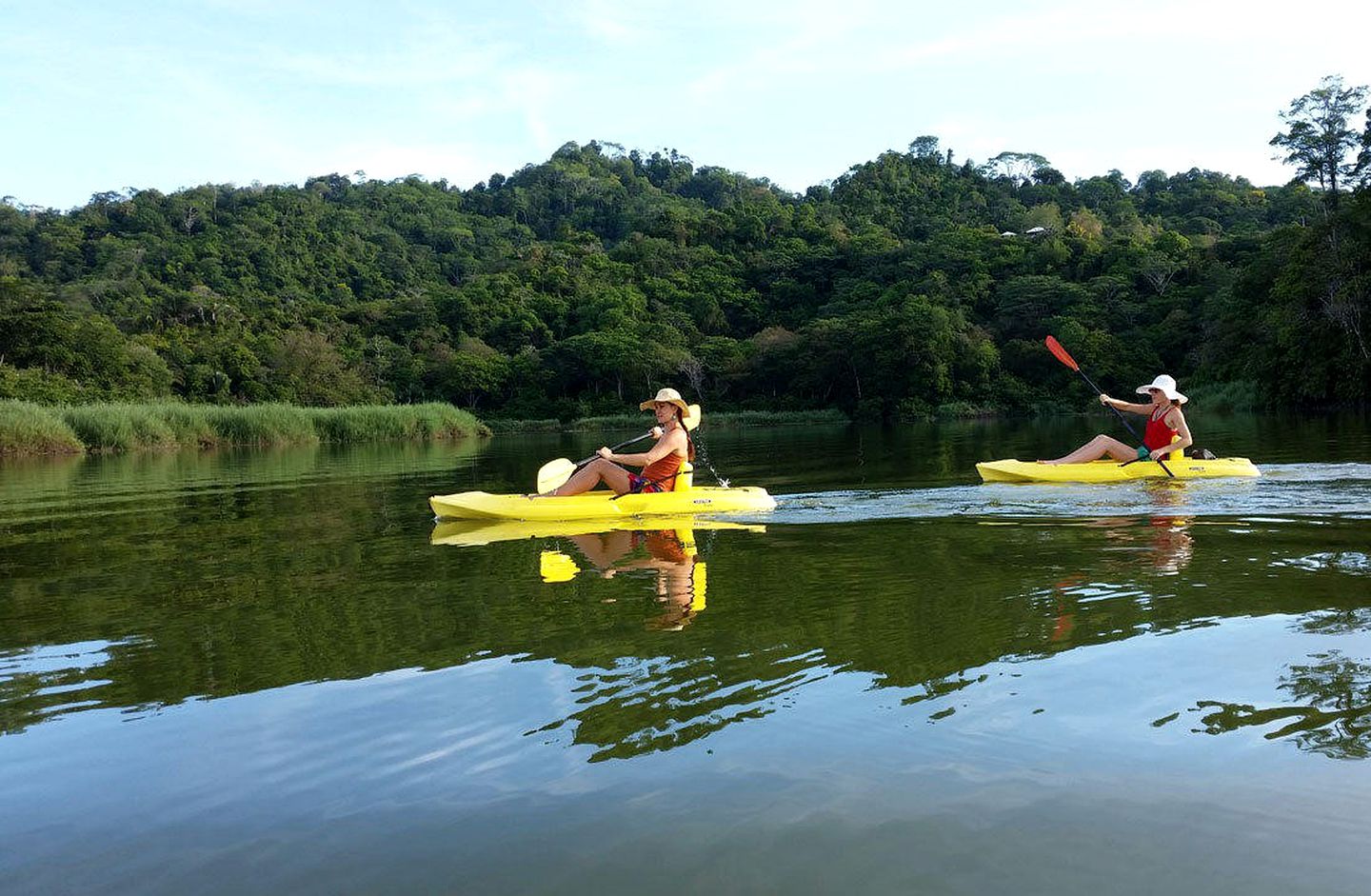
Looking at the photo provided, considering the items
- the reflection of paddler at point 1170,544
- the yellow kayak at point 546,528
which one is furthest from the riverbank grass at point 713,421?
the reflection of paddler at point 1170,544

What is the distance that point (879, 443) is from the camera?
81.4 feet

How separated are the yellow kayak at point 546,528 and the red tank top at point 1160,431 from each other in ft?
16.9

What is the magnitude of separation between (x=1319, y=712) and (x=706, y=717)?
1911 mm

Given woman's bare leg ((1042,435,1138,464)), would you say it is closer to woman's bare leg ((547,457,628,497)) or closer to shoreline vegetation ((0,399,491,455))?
woman's bare leg ((547,457,628,497))

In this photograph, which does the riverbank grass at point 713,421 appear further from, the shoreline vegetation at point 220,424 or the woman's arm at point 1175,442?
the woman's arm at point 1175,442

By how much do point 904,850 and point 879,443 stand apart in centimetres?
2267

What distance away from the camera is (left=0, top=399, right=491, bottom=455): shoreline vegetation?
23.6 metres

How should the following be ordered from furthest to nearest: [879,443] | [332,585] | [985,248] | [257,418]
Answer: [985,248] < [257,418] < [879,443] < [332,585]

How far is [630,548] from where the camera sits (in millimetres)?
7617

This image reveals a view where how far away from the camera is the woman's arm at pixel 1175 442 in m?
10.9

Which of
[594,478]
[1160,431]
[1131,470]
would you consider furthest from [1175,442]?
[594,478]

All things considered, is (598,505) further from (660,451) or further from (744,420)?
(744,420)

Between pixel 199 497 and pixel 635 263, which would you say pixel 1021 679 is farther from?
pixel 635 263

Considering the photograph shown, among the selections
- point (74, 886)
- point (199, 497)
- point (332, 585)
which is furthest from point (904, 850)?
point (199, 497)
